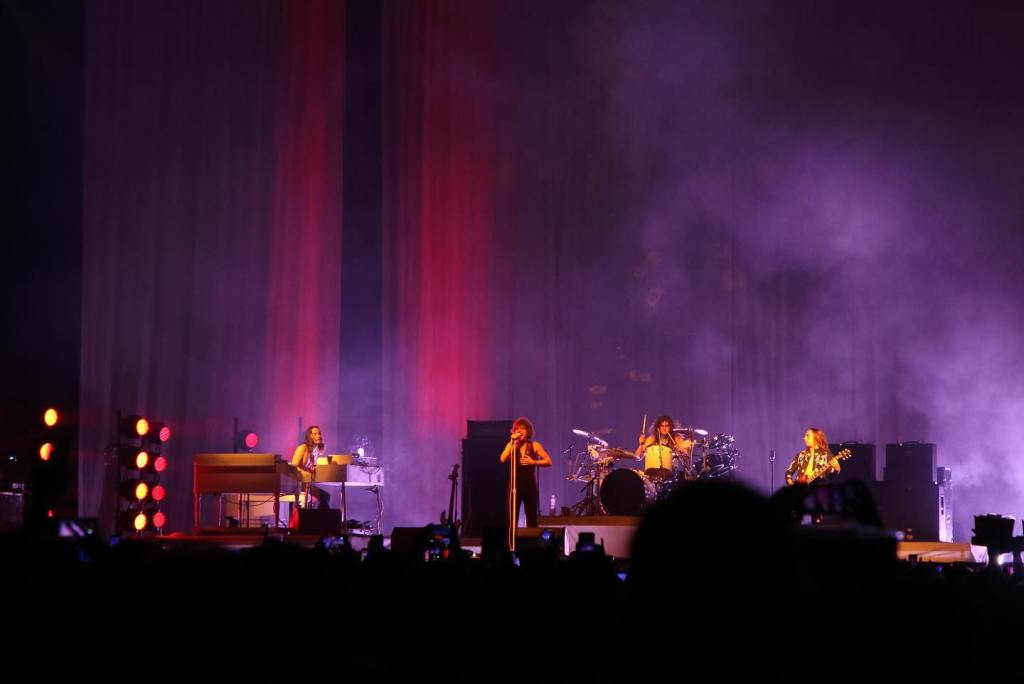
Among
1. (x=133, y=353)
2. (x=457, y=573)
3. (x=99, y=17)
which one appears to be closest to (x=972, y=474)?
(x=133, y=353)

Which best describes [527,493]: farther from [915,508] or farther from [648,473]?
[915,508]

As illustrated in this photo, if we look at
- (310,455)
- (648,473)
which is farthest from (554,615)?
(310,455)

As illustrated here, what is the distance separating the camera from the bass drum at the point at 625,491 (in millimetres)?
12211

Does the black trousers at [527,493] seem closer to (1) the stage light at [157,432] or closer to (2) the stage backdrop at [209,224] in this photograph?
(1) the stage light at [157,432]

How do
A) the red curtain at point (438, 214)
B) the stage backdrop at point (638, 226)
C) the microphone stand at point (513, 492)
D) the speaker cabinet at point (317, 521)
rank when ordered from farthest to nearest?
the red curtain at point (438, 214)
the stage backdrop at point (638, 226)
the microphone stand at point (513, 492)
the speaker cabinet at point (317, 521)

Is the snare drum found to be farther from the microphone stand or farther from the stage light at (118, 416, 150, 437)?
the stage light at (118, 416, 150, 437)

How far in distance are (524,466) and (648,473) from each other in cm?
146

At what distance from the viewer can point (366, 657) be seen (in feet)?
6.34

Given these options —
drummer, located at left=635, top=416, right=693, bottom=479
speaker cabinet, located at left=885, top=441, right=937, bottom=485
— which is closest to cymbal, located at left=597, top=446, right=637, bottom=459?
drummer, located at left=635, top=416, right=693, bottom=479

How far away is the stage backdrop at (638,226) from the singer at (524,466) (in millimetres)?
3095

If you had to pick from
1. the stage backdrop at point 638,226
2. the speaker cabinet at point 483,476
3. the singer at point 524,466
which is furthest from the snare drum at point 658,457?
the stage backdrop at point 638,226

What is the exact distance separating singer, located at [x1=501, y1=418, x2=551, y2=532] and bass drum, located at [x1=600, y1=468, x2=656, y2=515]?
88cm

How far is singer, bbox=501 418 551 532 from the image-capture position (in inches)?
462

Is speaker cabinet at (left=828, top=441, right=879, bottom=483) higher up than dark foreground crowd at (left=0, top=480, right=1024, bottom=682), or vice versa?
speaker cabinet at (left=828, top=441, right=879, bottom=483)
